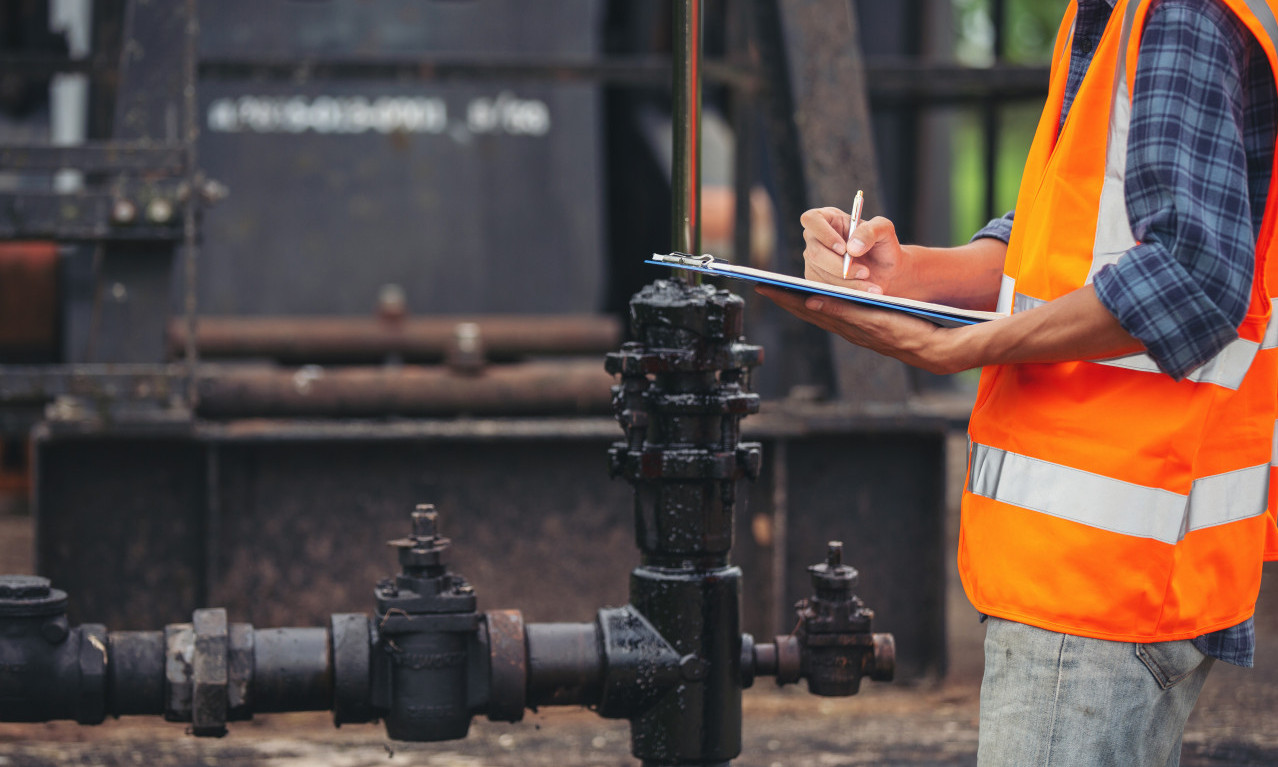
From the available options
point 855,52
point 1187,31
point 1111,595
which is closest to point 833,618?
point 1111,595

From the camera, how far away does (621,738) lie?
3396 mm

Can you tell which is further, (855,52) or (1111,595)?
(855,52)

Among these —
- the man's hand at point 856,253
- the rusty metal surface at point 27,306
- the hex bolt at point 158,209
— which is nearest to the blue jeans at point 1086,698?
the man's hand at point 856,253

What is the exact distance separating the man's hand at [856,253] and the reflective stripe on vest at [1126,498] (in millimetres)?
299

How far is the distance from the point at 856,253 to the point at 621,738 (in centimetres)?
201

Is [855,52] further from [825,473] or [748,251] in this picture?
[825,473]

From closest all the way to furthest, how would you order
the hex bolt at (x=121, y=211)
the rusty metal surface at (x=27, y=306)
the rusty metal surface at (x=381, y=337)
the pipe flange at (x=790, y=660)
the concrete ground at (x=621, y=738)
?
1. the pipe flange at (x=790, y=660)
2. the concrete ground at (x=621, y=738)
3. the hex bolt at (x=121, y=211)
4. the rusty metal surface at (x=27, y=306)
5. the rusty metal surface at (x=381, y=337)

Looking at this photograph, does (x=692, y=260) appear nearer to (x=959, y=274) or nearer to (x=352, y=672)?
(x=959, y=274)

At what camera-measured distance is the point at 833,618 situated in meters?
2.40

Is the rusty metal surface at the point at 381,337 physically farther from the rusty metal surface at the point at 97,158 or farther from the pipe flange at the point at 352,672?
the pipe flange at the point at 352,672

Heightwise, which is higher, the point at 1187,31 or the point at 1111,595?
the point at 1187,31

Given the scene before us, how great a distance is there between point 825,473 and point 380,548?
1230 millimetres

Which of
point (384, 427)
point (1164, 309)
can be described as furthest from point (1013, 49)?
point (1164, 309)

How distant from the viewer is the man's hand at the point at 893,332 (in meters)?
1.61
